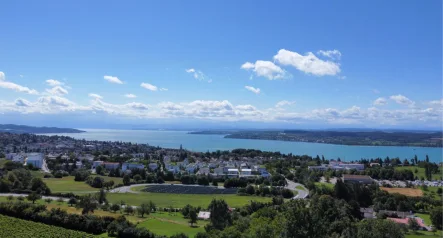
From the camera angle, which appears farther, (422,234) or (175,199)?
(175,199)

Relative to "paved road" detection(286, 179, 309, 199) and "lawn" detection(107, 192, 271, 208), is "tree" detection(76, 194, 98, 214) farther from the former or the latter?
"paved road" detection(286, 179, 309, 199)

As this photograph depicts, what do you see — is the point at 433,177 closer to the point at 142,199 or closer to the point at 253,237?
the point at 142,199

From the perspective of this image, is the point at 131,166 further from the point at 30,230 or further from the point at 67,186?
the point at 30,230

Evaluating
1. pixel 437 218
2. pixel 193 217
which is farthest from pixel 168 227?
pixel 437 218

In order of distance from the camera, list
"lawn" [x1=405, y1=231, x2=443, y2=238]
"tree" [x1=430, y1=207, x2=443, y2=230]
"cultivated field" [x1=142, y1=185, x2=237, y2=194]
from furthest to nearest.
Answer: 1. "cultivated field" [x1=142, y1=185, x2=237, y2=194]
2. "tree" [x1=430, y1=207, x2=443, y2=230]
3. "lawn" [x1=405, y1=231, x2=443, y2=238]

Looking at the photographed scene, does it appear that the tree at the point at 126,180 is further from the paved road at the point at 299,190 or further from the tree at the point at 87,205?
the paved road at the point at 299,190

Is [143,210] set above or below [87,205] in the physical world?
below

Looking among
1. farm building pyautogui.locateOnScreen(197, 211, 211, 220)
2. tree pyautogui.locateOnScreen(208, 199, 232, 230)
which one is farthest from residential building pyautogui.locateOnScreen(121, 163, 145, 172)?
tree pyautogui.locateOnScreen(208, 199, 232, 230)
